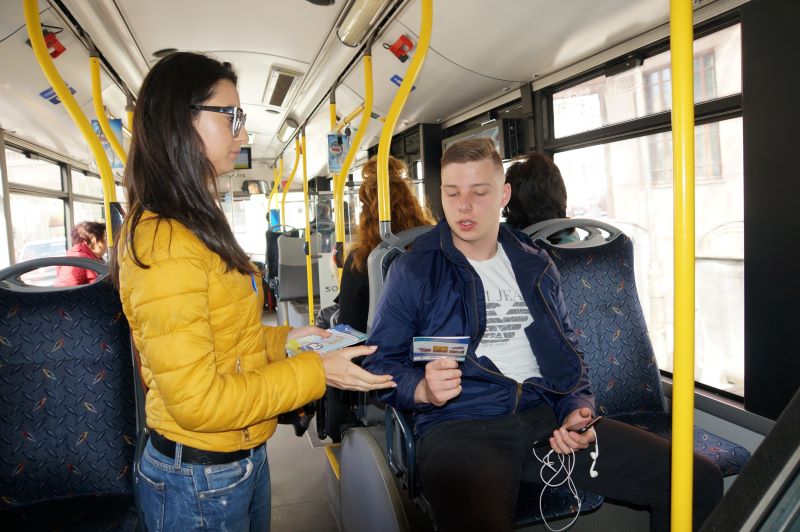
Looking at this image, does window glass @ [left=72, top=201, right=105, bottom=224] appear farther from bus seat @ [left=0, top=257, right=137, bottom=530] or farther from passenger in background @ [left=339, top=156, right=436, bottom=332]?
bus seat @ [left=0, top=257, right=137, bottom=530]

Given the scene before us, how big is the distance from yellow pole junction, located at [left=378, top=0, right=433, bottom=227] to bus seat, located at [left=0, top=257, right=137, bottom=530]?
1.31 metres

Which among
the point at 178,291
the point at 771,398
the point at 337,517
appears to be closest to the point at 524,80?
the point at 771,398

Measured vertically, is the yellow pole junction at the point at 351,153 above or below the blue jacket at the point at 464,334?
above

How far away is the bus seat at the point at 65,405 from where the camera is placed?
181cm

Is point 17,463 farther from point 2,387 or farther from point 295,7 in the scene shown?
point 295,7

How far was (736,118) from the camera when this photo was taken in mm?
2840

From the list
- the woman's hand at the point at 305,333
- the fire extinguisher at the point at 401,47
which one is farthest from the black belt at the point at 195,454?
the fire extinguisher at the point at 401,47

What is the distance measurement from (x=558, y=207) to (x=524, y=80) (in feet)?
6.89

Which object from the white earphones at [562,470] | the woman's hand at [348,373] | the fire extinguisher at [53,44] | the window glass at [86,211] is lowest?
the white earphones at [562,470]

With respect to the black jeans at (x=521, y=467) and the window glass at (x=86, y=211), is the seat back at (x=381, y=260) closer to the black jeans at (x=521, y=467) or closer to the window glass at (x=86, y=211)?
the black jeans at (x=521, y=467)

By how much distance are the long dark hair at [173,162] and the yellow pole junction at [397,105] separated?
4.21 feet

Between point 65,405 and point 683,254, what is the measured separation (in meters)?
2.01

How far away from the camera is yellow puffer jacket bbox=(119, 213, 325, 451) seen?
1.10 metres

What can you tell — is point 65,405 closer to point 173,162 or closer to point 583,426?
point 173,162
